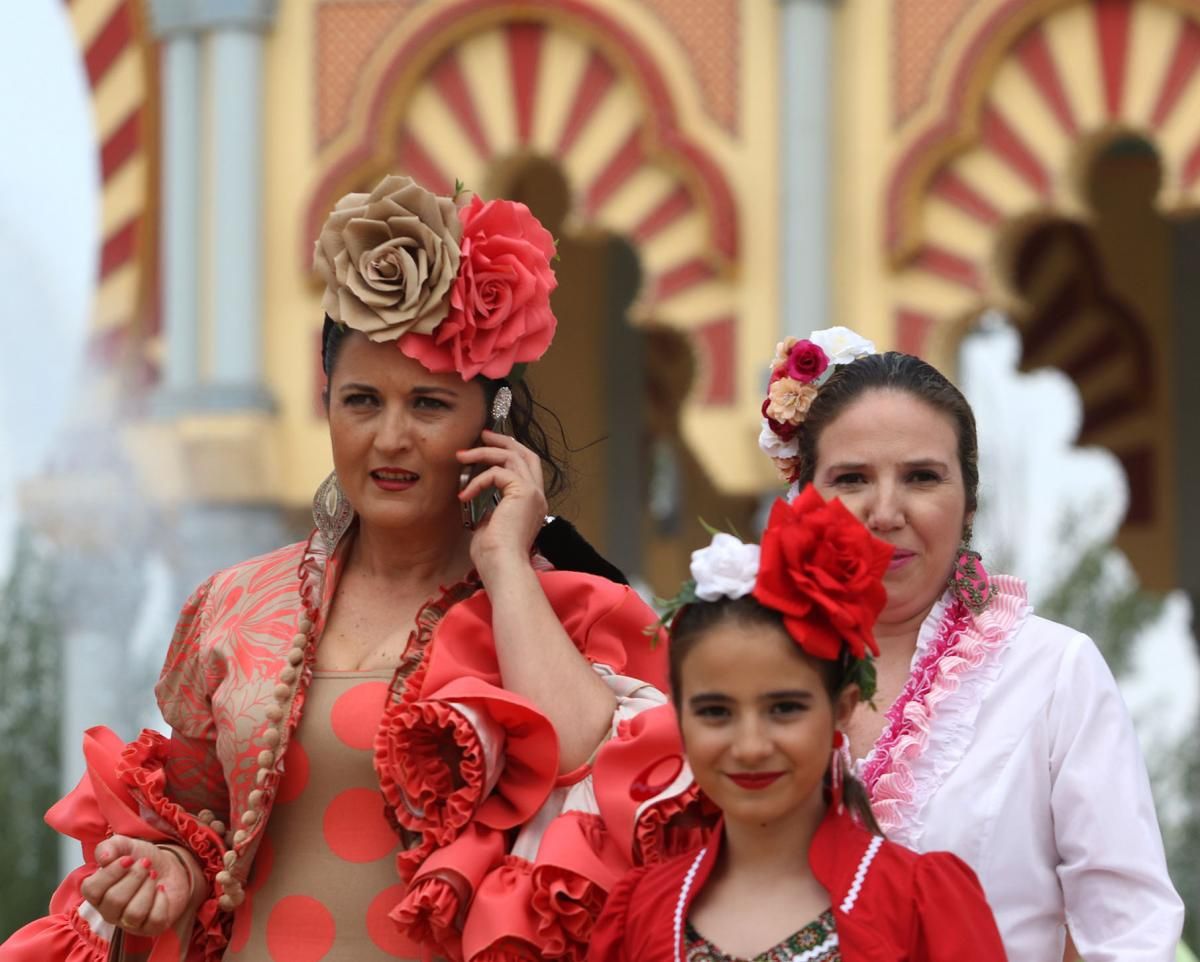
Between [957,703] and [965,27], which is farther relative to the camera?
[965,27]

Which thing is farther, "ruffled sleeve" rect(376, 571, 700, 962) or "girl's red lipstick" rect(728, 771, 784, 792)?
"ruffled sleeve" rect(376, 571, 700, 962)

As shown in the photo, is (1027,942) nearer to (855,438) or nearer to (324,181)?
(855,438)

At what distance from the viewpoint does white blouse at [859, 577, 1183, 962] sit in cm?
254

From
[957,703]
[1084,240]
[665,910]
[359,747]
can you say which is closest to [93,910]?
[359,747]

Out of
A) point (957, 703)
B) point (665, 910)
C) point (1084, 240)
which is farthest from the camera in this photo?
point (1084, 240)

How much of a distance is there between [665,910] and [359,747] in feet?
1.67

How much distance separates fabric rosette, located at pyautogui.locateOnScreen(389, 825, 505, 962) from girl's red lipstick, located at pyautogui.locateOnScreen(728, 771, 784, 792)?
1.30 feet

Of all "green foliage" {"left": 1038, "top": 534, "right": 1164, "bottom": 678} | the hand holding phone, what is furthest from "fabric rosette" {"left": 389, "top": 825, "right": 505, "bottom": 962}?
"green foliage" {"left": 1038, "top": 534, "right": 1164, "bottom": 678}

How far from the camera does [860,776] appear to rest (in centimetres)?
268

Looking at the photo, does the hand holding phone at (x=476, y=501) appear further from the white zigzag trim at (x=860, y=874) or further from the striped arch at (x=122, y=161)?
the striped arch at (x=122, y=161)

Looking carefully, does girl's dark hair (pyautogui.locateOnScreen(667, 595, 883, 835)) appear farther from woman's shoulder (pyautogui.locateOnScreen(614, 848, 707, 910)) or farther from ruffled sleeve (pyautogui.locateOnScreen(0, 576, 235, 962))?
ruffled sleeve (pyautogui.locateOnScreen(0, 576, 235, 962))

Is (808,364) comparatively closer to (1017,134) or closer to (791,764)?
(791,764)

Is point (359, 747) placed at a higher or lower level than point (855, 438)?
lower

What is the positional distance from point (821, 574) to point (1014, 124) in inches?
216
